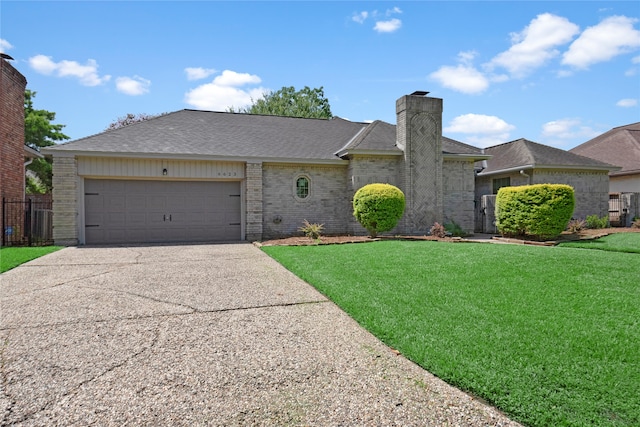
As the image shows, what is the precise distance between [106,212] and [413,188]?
1073 centimetres

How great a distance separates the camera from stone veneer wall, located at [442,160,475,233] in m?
15.7

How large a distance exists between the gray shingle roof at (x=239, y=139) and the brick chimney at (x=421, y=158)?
0.70m

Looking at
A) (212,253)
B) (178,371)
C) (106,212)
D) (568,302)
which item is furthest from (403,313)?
(106,212)

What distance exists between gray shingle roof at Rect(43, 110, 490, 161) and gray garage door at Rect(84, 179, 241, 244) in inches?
47.6

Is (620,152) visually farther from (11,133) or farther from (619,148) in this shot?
(11,133)

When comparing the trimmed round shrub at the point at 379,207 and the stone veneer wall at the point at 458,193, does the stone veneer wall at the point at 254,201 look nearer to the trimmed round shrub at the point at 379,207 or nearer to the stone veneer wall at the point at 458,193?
the trimmed round shrub at the point at 379,207

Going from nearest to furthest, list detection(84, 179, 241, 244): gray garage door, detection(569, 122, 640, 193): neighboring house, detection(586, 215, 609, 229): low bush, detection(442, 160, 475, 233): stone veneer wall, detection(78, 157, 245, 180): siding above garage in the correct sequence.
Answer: detection(78, 157, 245, 180): siding above garage → detection(84, 179, 241, 244): gray garage door → detection(442, 160, 475, 233): stone veneer wall → detection(586, 215, 609, 229): low bush → detection(569, 122, 640, 193): neighboring house

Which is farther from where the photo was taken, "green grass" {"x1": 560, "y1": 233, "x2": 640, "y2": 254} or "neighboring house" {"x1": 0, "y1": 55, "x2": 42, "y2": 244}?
"neighboring house" {"x1": 0, "y1": 55, "x2": 42, "y2": 244}

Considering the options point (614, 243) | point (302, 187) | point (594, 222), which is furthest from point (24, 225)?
point (594, 222)

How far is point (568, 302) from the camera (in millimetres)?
4906

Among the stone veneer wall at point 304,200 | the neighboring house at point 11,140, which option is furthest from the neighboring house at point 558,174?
the neighboring house at point 11,140

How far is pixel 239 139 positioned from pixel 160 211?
3.95m

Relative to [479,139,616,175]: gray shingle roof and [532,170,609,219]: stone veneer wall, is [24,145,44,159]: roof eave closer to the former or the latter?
[479,139,616,175]: gray shingle roof

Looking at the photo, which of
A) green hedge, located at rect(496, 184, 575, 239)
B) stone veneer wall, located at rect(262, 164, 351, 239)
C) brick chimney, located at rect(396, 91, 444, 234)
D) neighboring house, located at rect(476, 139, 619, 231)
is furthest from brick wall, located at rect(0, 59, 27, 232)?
neighboring house, located at rect(476, 139, 619, 231)
